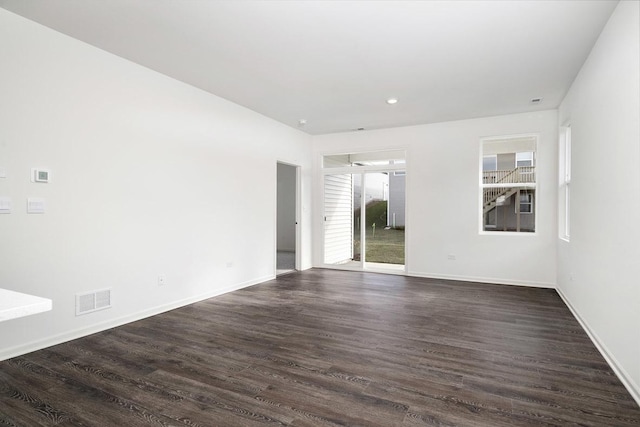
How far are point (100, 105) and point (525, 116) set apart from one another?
226 inches

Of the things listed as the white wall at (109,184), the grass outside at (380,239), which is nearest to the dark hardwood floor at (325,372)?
the white wall at (109,184)

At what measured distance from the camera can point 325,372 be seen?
2.58m

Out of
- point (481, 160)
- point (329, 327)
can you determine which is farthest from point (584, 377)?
point (481, 160)

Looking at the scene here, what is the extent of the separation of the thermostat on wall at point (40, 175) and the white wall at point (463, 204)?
4.94 metres

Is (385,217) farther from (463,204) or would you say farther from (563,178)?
(563,178)

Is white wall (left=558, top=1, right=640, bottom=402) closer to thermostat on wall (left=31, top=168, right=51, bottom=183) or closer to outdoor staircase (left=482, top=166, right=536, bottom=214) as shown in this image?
outdoor staircase (left=482, top=166, right=536, bottom=214)

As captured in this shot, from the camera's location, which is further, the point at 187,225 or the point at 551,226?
the point at 551,226

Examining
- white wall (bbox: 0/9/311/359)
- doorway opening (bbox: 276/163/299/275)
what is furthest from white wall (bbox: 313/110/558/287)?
doorway opening (bbox: 276/163/299/275)

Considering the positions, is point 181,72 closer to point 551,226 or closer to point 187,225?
point 187,225

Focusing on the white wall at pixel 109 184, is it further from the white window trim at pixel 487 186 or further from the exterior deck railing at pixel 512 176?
the exterior deck railing at pixel 512 176

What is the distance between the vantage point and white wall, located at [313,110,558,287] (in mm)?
5457

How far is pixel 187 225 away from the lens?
14.5 feet

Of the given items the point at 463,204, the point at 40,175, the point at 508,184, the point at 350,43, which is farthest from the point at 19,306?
the point at 508,184

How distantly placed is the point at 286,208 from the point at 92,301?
682 cm
